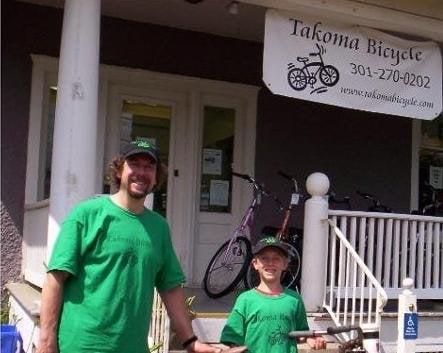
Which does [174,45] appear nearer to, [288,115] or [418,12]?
[288,115]

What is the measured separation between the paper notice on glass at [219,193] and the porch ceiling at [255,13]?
69.0 inches

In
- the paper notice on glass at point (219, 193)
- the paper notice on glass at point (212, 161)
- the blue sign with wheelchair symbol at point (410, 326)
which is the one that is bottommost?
the blue sign with wheelchair symbol at point (410, 326)

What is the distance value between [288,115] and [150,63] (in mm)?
1885

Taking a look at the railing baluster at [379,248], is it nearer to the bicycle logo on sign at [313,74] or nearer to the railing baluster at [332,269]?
the railing baluster at [332,269]

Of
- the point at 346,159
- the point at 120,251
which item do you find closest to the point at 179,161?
the point at 346,159

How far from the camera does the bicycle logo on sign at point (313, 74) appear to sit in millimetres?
5953

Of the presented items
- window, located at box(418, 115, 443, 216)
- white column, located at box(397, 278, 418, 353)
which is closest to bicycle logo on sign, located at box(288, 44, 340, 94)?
white column, located at box(397, 278, 418, 353)

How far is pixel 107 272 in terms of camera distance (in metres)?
2.83

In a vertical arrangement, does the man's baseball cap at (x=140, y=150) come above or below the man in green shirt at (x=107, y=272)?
above

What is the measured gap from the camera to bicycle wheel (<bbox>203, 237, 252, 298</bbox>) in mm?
6781

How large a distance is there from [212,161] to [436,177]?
3440 mm

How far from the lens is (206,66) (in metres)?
7.87

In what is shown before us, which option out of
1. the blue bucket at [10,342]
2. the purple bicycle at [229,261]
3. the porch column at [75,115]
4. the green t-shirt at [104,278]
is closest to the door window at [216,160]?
the purple bicycle at [229,261]

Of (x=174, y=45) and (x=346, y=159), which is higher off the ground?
(x=174, y=45)
